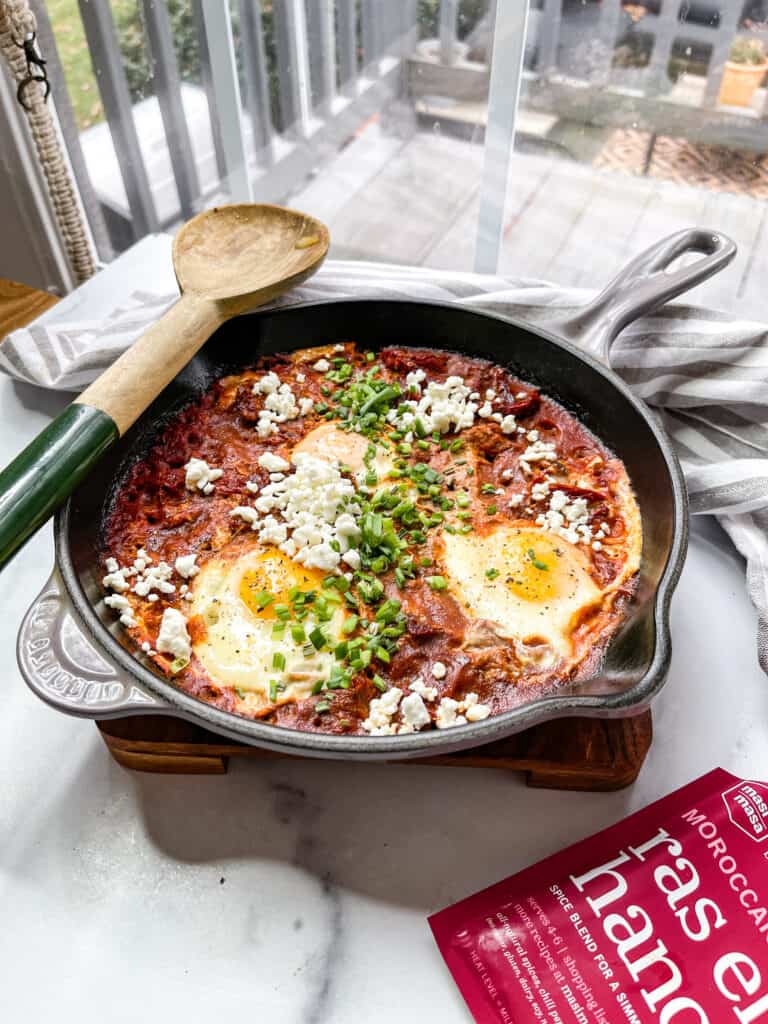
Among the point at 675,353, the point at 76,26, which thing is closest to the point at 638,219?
the point at 675,353

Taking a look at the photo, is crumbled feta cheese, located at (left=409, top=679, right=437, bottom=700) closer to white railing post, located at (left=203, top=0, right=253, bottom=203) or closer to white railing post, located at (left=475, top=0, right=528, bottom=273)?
white railing post, located at (left=475, top=0, right=528, bottom=273)

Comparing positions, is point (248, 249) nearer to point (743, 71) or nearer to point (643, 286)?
point (643, 286)

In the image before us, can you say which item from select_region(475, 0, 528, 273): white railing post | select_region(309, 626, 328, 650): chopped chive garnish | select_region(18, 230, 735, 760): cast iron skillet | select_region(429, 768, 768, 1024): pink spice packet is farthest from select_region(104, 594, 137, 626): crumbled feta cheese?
select_region(475, 0, 528, 273): white railing post

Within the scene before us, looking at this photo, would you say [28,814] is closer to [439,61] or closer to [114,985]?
[114,985]

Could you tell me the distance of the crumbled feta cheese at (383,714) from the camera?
1.35 meters

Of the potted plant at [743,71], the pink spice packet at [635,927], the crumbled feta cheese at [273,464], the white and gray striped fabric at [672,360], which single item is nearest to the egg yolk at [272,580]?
the crumbled feta cheese at [273,464]

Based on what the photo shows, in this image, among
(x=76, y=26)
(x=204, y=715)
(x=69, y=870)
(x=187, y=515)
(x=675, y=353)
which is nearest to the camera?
(x=204, y=715)

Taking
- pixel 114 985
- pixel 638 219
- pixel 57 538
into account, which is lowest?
pixel 638 219

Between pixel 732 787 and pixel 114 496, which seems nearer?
pixel 732 787

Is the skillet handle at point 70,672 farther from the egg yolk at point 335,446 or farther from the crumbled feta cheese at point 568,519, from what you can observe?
the crumbled feta cheese at point 568,519

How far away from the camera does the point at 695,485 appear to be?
→ 5.90 feet

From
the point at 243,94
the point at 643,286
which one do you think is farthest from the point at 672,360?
the point at 243,94

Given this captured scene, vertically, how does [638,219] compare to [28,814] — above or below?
below

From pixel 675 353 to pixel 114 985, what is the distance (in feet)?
5.15
